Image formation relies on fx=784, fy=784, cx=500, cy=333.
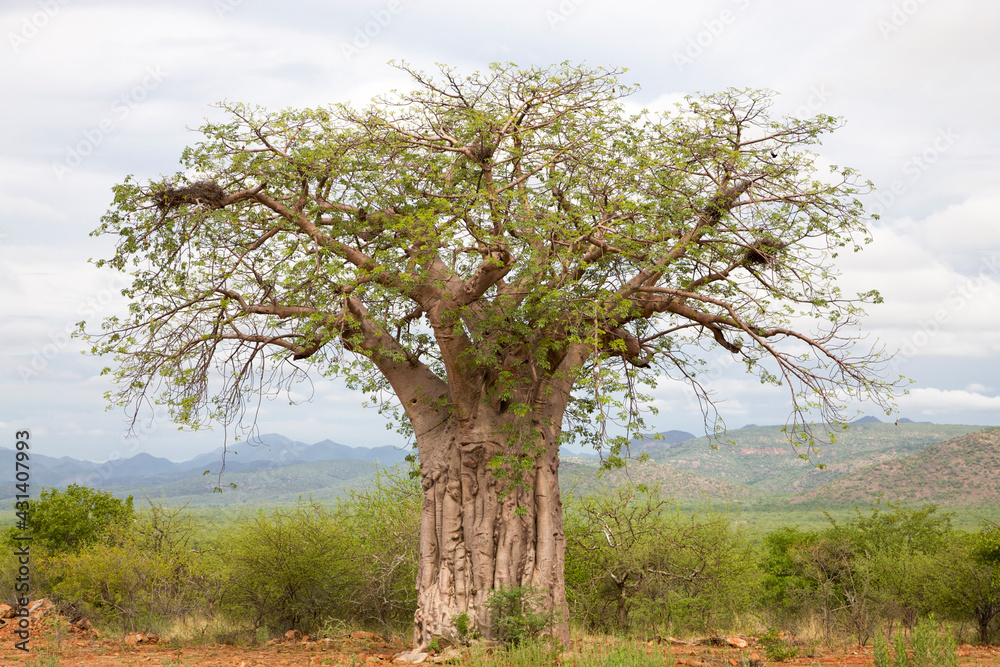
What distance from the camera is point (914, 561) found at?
55.7 ft

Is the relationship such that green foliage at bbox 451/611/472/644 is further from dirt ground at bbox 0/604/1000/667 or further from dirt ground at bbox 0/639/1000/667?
dirt ground at bbox 0/639/1000/667

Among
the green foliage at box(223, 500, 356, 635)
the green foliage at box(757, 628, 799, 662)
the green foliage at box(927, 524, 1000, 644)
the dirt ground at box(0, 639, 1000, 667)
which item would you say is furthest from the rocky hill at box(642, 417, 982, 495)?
the dirt ground at box(0, 639, 1000, 667)

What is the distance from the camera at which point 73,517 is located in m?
18.5

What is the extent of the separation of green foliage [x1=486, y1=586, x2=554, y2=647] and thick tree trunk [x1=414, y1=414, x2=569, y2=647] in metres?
0.19

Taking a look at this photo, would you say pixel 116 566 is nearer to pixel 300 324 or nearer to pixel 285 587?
pixel 285 587

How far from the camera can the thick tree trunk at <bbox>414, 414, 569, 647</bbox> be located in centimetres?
1026

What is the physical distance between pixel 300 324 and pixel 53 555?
10934 millimetres

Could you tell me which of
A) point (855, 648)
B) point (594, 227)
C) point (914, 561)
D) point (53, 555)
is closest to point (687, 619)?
point (855, 648)

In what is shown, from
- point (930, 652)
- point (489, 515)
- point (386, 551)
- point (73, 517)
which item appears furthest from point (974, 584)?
point (73, 517)

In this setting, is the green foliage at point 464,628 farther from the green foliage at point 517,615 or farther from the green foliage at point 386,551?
the green foliage at point 386,551

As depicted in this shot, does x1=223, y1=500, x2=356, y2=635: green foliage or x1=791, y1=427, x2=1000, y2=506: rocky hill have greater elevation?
x1=223, y1=500, x2=356, y2=635: green foliage

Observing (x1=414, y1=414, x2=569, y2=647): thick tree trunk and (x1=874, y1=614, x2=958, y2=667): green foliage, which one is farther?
(x1=414, y1=414, x2=569, y2=647): thick tree trunk

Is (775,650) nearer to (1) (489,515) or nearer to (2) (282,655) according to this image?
(1) (489,515)

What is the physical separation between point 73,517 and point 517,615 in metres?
13.5
